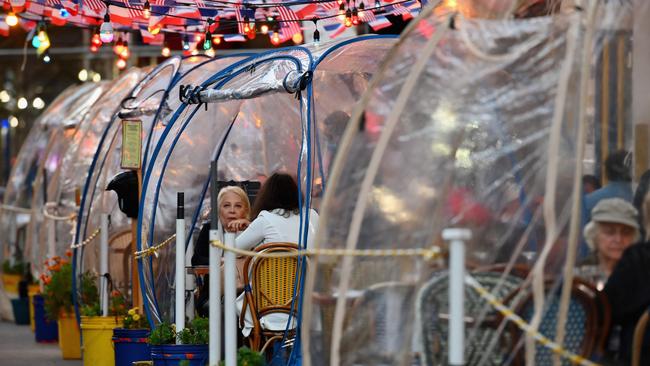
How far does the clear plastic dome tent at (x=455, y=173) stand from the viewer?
618 centimetres

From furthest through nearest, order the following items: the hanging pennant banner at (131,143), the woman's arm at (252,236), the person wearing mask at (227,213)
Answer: the person wearing mask at (227,213) < the hanging pennant banner at (131,143) < the woman's arm at (252,236)

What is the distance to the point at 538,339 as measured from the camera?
5.73m

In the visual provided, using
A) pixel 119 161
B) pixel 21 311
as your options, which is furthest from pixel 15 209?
pixel 119 161

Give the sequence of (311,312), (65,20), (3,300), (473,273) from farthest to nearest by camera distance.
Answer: (3,300) → (65,20) → (311,312) → (473,273)

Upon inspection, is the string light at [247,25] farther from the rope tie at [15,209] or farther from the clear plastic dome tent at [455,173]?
the clear plastic dome tent at [455,173]

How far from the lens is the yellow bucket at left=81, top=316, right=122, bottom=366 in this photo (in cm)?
1123

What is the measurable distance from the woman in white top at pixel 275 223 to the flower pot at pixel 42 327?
5.87 metres

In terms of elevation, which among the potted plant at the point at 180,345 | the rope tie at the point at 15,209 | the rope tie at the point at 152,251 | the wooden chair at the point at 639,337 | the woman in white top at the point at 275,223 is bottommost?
the potted plant at the point at 180,345

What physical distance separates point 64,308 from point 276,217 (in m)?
4.61

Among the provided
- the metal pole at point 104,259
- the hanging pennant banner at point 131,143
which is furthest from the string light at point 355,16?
the metal pole at point 104,259

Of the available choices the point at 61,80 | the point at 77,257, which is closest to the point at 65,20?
the point at 77,257

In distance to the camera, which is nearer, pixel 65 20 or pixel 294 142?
pixel 294 142

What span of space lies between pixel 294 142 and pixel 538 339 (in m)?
6.57

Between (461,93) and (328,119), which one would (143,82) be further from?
(461,93)
